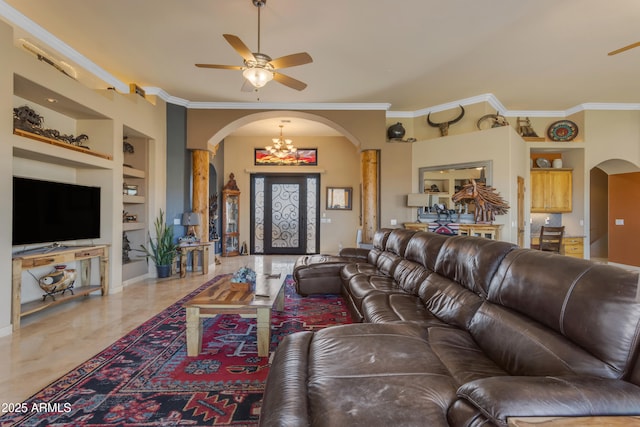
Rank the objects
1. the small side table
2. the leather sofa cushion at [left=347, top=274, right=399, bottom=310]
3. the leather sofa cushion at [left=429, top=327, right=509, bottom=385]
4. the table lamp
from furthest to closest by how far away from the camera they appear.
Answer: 1. the table lamp
2. the small side table
3. the leather sofa cushion at [left=347, top=274, right=399, bottom=310]
4. the leather sofa cushion at [left=429, top=327, right=509, bottom=385]

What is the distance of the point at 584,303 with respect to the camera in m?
1.24

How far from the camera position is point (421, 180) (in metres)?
6.32

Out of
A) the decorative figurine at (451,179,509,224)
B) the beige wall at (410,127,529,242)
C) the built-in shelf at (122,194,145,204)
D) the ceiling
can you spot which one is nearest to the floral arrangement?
the ceiling

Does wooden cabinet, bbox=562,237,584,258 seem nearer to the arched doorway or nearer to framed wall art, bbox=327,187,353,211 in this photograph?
the arched doorway

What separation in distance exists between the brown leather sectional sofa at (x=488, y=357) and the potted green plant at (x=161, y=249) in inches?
177

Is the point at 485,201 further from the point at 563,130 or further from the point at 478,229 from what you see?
the point at 563,130

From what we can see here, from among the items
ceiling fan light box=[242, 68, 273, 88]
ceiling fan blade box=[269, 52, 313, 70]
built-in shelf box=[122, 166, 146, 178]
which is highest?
ceiling fan blade box=[269, 52, 313, 70]

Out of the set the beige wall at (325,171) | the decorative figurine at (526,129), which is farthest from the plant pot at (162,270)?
the decorative figurine at (526,129)

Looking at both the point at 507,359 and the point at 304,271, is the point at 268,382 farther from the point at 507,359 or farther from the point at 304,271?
the point at 304,271

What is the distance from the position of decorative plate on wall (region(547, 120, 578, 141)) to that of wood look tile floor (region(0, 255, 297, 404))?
760 centimetres

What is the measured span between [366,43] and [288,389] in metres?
4.07

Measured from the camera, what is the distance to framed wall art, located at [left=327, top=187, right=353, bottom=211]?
8438mm

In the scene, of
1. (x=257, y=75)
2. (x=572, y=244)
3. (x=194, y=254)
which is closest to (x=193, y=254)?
(x=194, y=254)

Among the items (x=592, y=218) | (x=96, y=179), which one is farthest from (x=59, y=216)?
(x=592, y=218)
